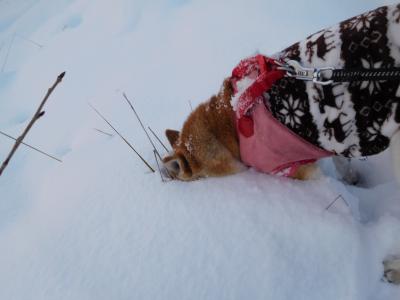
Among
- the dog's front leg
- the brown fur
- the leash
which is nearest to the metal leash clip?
the leash

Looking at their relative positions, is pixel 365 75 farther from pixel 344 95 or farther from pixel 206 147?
pixel 206 147

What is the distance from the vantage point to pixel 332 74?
1.40 m

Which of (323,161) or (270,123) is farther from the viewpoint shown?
(323,161)

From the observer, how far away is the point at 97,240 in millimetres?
1855

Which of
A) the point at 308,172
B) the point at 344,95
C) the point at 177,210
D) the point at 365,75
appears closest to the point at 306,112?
the point at 344,95

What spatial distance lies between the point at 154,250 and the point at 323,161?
1.44 meters

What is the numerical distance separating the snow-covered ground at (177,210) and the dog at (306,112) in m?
0.21

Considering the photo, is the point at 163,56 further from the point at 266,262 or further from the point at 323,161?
the point at 266,262

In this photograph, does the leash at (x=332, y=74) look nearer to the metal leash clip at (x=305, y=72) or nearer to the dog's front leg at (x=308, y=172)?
the metal leash clip at (x=305, y=72)

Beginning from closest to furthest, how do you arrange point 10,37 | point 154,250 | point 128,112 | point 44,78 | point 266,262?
point 266,262 → point 154,250 → point 128,112 → point 44,78 → point 10,37

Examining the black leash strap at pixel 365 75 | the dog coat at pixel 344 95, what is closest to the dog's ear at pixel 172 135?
the dog coat at pixel 344 95

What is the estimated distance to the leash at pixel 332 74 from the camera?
131cm

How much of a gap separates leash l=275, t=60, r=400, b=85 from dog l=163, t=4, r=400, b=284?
0.03m

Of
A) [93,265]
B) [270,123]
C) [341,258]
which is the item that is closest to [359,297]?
[341,258]
